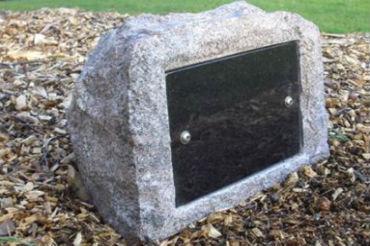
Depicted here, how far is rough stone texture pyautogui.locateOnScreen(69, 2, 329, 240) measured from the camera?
2844mm

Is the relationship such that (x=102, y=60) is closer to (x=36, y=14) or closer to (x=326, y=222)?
(x=326, y=222)

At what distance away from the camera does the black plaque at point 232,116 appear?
3061mm

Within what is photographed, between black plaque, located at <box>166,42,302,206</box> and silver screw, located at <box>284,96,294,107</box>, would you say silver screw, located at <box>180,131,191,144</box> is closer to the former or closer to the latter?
black plaque, located at <box>166,42,302,206</box>

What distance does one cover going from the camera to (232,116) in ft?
10.8

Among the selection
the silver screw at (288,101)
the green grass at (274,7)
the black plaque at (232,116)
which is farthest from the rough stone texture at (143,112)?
the green grass at (274,7)

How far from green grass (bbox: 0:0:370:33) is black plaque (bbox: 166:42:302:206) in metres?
3.77

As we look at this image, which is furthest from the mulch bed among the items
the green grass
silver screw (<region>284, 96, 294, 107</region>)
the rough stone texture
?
the green grass

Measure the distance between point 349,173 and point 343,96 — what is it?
102cm

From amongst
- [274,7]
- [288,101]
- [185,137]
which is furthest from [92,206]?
[274,7]

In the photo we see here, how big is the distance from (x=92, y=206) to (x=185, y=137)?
0.61 metres

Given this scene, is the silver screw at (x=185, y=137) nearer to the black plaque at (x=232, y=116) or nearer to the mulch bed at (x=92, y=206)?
the black plaque at (x=232, y=116)

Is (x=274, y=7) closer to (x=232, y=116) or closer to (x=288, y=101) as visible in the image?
(x=288, y=101)

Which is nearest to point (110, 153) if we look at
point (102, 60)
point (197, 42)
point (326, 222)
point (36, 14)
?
point (102, 60)

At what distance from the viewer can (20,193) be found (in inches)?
128
